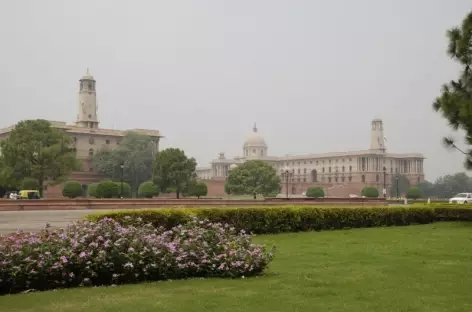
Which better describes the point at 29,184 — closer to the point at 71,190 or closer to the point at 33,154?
the point at 33,154

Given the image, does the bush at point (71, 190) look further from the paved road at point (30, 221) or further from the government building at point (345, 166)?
the government building at point (345, 166)

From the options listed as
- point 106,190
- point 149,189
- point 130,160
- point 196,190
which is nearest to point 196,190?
point 196,190

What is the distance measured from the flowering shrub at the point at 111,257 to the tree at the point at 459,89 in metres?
8.34

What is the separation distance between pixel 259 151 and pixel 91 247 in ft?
345

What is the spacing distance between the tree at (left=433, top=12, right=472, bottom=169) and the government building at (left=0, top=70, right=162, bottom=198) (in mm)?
55838

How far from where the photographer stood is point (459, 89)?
14094 mm

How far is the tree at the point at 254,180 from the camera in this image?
5447 centimetres

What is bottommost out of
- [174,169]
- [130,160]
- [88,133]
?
[174,169]

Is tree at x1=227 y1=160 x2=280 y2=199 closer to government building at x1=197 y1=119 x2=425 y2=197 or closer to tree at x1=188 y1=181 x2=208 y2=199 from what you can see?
tree at x1=188 y1=181 x2=208 y2=199

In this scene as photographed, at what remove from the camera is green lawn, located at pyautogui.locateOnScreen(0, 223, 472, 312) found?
17.1 ft

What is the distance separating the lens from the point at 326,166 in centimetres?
10600

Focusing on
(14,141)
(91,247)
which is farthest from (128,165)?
(91,247)

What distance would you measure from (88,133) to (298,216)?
61.6 metres

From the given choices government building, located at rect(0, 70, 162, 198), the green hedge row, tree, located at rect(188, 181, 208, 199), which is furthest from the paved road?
government building, located at rect(0, 70, 162, 198)
